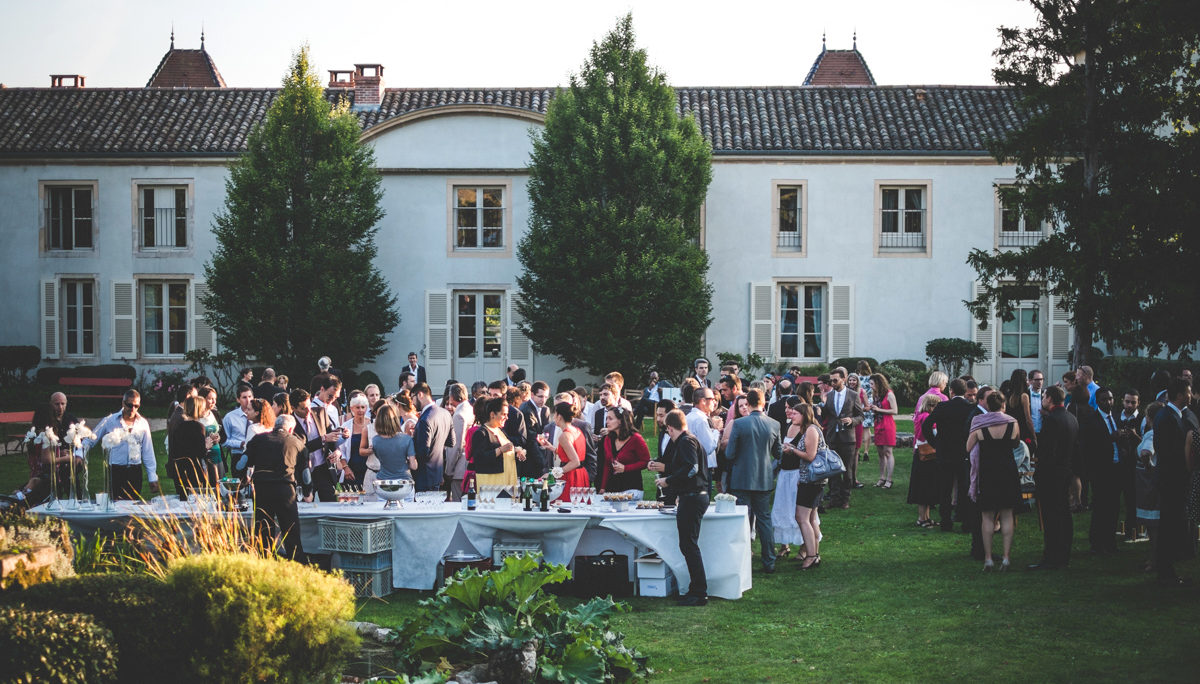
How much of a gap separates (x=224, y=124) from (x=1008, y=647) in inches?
966

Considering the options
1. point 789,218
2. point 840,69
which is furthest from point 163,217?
point 840,69

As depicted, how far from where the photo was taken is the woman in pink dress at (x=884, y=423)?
14.0m

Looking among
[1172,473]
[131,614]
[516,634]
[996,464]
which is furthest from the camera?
[996,464]

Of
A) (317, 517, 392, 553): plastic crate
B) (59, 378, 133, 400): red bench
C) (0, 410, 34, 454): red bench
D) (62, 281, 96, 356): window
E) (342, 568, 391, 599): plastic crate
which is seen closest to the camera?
(317, 517, 392, 553): plastic crate

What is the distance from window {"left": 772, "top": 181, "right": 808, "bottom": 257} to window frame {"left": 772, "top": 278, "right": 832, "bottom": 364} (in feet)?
2.65

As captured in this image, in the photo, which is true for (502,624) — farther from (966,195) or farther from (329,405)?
(966,195)

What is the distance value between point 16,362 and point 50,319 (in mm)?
1353

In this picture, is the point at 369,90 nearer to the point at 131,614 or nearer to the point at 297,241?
the point at 297,241

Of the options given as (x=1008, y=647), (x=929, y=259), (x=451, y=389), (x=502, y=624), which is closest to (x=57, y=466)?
(x=451, y=389)

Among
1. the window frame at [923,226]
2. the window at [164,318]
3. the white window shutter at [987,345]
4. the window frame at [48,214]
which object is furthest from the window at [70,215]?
the white window shutter at [987,345]

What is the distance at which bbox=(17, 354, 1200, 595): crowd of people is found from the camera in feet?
29.1

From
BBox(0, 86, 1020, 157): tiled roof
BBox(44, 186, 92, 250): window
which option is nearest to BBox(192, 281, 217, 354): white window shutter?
BBox(44, 186, 92, 250): window

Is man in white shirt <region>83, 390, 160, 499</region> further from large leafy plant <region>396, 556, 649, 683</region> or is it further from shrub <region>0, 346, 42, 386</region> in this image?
shrub <region>0, 346, 42, 386</region>

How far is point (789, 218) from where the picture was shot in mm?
26266
